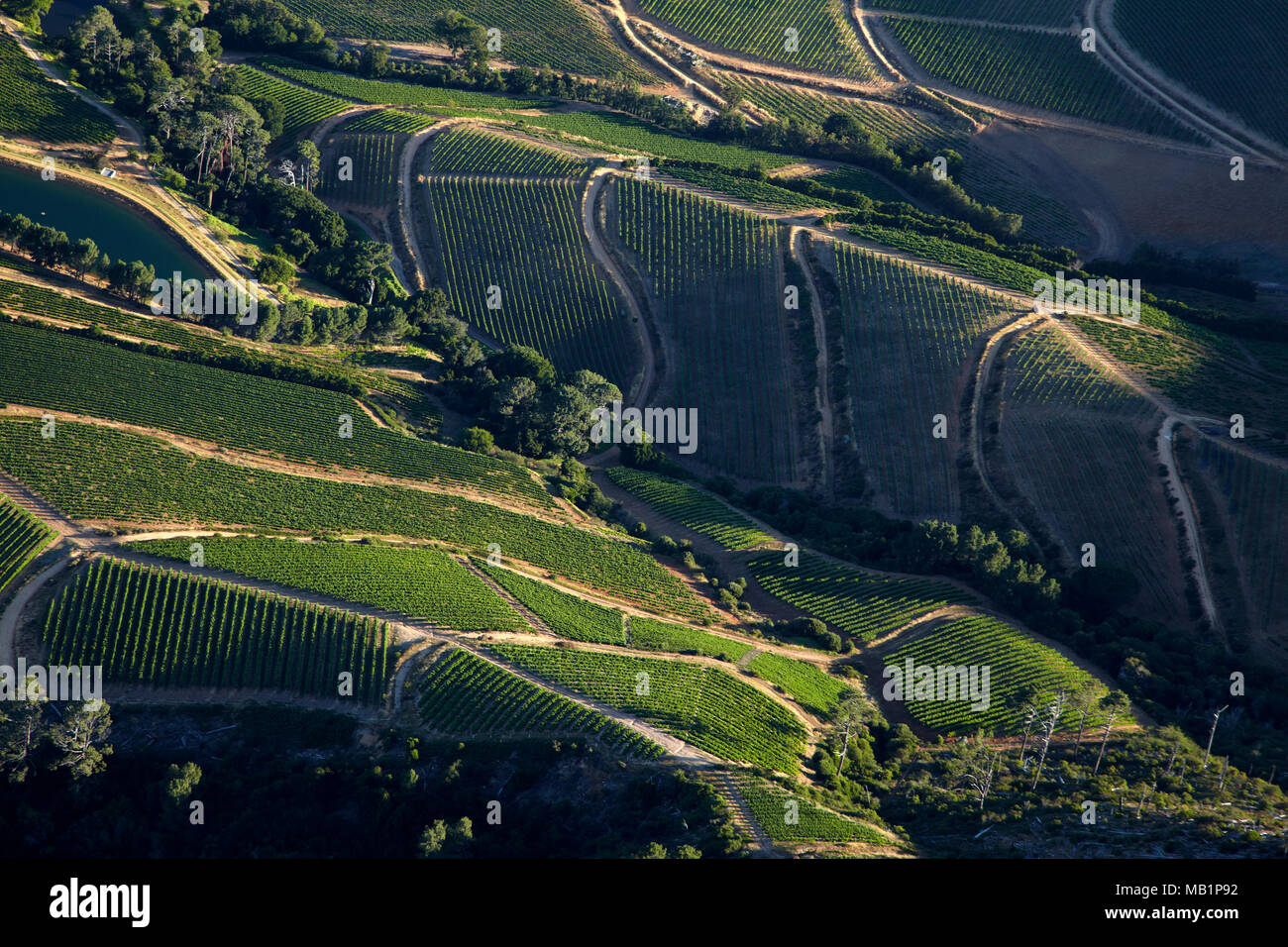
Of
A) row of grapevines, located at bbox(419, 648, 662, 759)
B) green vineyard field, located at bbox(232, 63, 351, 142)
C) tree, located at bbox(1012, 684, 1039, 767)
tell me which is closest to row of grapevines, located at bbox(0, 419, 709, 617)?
row of grapevines, located at bbox(419, 648, 662, 759)

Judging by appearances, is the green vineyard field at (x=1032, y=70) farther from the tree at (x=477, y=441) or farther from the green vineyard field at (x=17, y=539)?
the green vineyard field at (x=17, y=539)

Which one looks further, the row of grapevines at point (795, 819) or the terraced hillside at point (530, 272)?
the terraced hillside at point (530, 272)

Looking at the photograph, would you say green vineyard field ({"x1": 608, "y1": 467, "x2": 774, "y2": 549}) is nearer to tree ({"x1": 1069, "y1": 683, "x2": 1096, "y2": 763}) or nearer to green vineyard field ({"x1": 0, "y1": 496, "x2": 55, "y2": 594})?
tree ({"x1": 1069, "y1": 683, "x2": 1096, "y2": 763})

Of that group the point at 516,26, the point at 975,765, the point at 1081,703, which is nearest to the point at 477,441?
the point at 975,765

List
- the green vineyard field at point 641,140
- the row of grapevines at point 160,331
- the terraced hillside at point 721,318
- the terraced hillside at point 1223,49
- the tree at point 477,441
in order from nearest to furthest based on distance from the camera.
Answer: the row of grapevines at point 160,331 → the tree at point 477,441 → the terraced hillside at point 721,318 → the green vineyard field at point 641,140 → the terraced hillside at point 1223,49

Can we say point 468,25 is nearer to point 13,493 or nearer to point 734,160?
point 734,160

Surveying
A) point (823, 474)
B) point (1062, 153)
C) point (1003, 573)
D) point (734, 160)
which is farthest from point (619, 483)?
point (1062, 153)

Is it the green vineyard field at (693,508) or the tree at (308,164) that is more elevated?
the tree at (308,164)

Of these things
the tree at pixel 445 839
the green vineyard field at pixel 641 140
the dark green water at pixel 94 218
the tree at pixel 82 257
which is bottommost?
the tree at pixel 445 839

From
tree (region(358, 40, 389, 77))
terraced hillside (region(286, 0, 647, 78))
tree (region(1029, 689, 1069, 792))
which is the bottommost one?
tree (region(1029, 689, 1069, 792))

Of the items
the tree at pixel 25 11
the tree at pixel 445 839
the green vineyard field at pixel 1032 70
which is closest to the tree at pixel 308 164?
the tree at pixel 25 11
